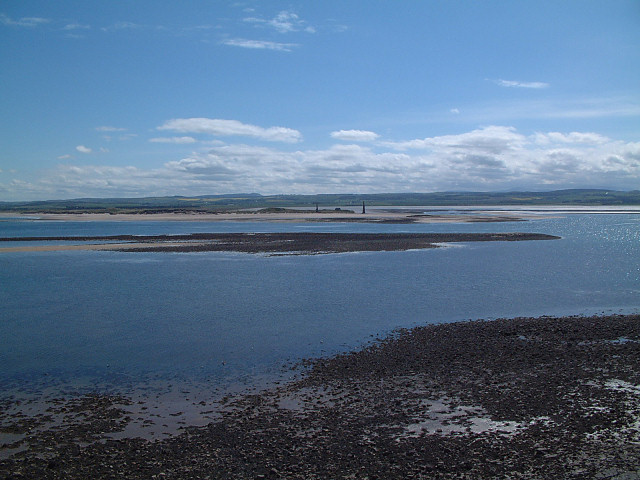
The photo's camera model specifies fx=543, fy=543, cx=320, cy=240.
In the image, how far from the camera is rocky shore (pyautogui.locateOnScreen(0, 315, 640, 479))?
898 cm

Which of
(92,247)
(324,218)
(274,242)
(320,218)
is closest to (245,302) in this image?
(274,242)

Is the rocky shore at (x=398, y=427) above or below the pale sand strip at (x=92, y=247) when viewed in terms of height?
below

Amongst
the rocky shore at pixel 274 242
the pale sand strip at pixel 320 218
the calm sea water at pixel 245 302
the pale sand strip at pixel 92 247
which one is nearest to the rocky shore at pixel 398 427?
the calm sea water at pixel 245 302

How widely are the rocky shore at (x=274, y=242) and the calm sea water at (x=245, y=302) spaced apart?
18.8 ft

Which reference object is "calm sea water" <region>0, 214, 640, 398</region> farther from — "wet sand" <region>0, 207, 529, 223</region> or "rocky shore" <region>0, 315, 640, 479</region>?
"wet sand" <region>0, 207, 529, 223</region>

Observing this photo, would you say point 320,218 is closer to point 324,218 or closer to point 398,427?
point 324,218

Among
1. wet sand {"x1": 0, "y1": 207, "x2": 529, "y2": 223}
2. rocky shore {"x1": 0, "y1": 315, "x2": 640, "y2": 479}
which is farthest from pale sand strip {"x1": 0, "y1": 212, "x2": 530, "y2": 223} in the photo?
rocky shore {"x1": 0, "y1": 315, "x2": 640, "y2": 479}

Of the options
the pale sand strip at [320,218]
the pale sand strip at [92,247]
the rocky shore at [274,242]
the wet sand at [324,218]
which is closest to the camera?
the rocky shore at [274,242]

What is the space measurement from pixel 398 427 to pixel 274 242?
4488cm

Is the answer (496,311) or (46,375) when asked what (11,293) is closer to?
(46,375)

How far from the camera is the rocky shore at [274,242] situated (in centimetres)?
4866

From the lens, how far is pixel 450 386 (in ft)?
42.5

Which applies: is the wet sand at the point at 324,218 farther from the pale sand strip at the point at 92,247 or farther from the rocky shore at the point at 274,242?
the pale sand strip at the point at 92,247

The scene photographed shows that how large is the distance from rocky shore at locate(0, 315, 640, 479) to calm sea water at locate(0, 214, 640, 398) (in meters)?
2.62
